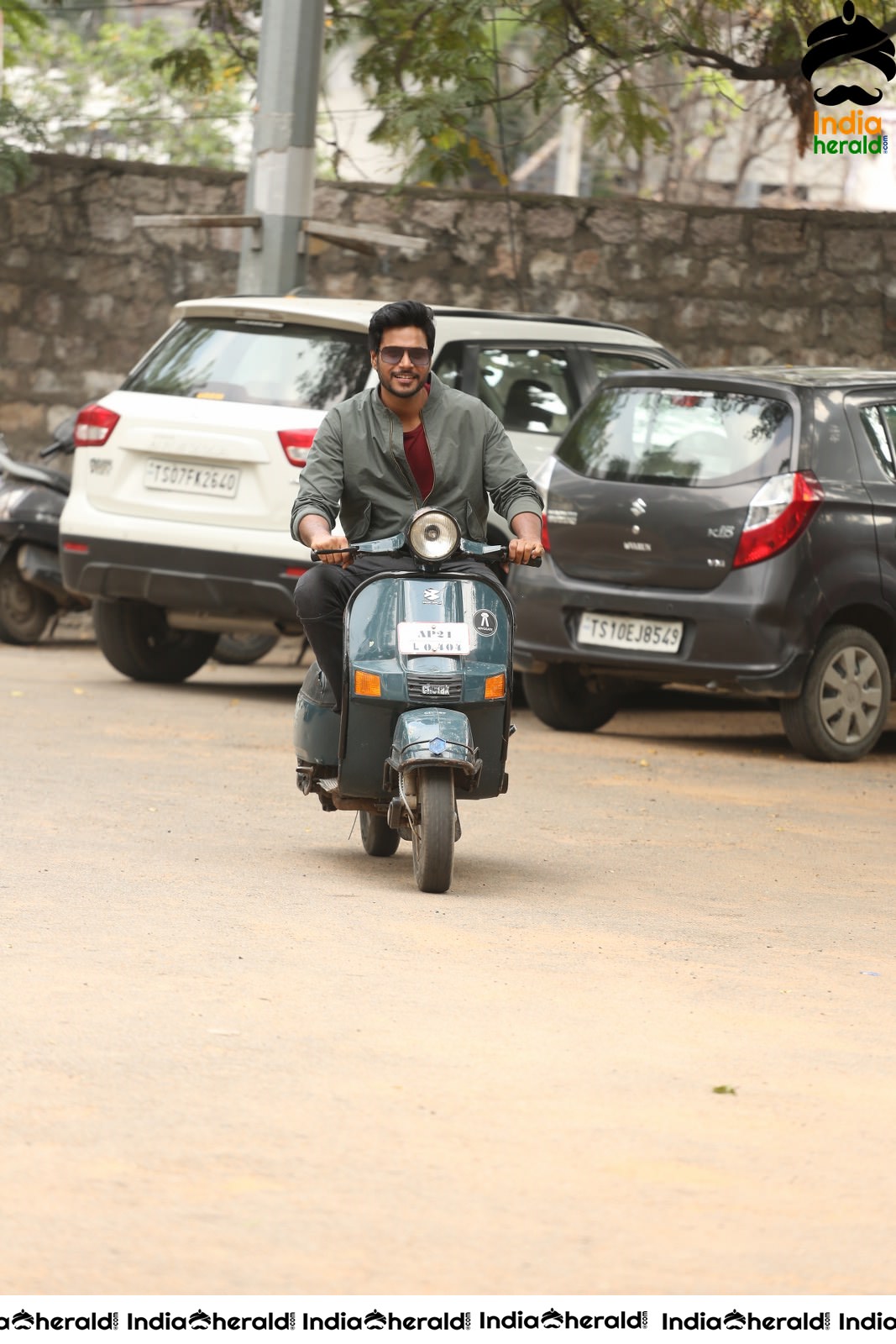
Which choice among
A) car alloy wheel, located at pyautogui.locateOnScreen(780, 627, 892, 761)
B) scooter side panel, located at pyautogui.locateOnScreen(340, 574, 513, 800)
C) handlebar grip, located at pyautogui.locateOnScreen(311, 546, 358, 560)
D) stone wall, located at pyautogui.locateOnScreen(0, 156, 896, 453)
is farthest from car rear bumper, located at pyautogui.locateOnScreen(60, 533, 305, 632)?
stone wall, located at pyautogui.locateOnScreen(0, 156, 896, 453)

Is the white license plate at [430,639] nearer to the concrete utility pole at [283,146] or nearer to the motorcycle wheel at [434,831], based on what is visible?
the motorcycle wheel at [434,831]

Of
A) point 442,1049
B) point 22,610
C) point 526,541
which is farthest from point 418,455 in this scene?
point 22,610

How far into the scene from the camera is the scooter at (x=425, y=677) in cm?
677

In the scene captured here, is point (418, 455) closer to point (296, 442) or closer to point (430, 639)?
point (430, 639)

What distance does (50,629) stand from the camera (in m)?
15.3

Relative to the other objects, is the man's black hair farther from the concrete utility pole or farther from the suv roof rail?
the concrete utility pole

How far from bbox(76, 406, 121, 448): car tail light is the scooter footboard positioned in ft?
16.7

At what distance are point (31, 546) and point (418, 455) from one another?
7552mm

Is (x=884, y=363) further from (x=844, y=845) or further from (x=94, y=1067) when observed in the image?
(x=94, y=1067)

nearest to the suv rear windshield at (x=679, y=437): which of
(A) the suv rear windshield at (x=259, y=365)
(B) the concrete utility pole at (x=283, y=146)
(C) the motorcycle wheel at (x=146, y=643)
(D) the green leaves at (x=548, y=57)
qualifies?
(A) the suv rear windshield at (x=259, y=365)

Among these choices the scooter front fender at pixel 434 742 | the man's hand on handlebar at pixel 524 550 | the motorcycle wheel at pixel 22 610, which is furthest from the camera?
the motorcycle wheel at pixel 22 610

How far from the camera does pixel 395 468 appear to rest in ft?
23.1

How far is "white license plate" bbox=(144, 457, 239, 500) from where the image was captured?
11.2 metres

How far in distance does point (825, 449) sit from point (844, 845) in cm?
283
